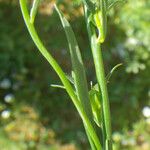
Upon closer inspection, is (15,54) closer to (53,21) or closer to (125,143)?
(53,21)

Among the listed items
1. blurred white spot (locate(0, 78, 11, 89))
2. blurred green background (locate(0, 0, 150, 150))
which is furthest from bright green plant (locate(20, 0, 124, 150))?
blurred white spot (locate(0, 78, 11, 89))

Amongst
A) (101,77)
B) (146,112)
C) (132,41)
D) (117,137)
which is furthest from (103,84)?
(132,41)

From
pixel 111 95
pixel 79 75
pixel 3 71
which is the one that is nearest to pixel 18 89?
pixel 3 71

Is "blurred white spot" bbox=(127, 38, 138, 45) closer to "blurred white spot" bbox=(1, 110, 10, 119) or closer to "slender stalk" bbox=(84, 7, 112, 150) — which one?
"blurred white spot" bbox=(1, 110, 10, 119)

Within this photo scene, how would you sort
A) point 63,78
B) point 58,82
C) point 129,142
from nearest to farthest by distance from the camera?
point 63,78 → point 129,142 → point 58,82

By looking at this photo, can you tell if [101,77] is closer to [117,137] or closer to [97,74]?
[97,74]

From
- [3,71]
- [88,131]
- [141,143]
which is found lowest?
[141,143]
